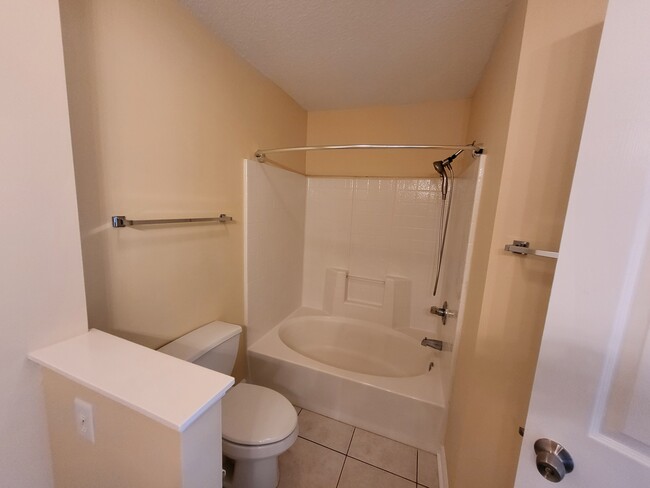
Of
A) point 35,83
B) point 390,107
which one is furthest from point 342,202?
point 35,83

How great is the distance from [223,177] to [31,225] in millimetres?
911

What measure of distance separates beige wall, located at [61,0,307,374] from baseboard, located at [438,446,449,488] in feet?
4.95

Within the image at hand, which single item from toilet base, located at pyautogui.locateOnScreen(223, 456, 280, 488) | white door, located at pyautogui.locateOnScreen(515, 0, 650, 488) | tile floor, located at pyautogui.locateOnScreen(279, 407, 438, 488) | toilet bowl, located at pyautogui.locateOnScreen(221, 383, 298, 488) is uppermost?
white door, located at pyautogui.locateOnScreen(515, 0, 650, 488)

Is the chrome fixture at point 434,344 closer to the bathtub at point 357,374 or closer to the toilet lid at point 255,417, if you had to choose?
the bathtub at point 357,374

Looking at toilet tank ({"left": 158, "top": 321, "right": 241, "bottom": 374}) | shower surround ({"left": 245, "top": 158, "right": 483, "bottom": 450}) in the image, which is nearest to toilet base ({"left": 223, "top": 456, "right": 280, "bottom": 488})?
toilet tank ({"left": 158, "top": 321, "right": 241, "bottom": 374})

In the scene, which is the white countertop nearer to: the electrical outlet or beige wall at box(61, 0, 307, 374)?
the electrical outlet

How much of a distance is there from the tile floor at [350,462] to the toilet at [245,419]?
0.53 feet

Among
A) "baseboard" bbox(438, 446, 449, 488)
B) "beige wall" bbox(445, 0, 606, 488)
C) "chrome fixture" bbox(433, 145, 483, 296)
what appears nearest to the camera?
"beige wall" bbox(445, 0, 606, 488)

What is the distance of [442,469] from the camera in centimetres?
141

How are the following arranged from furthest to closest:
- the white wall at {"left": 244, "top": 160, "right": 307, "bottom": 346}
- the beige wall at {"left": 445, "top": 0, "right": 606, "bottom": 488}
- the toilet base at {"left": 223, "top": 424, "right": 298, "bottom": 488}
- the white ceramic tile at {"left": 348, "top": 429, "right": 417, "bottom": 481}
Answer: the white wall at {"left": 244, "top": 160, "right": 307, "bottom": 346} < the white ceramic tile at {"left": 348, "top": 429, "right": 417, "bottom": 481} < the toilet base at {"left": 223, "top": 424, "right": 298, "bottom": 488} < the beige wall at {"left": 445, "top": 0, "right": 606, "bottom": 488}

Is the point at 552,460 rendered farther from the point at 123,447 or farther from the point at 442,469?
the point at 442,469

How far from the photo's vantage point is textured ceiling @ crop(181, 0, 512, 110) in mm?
1125

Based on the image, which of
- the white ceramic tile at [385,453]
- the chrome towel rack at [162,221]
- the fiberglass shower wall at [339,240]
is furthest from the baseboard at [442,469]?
the chrome towel rack at [162,221]

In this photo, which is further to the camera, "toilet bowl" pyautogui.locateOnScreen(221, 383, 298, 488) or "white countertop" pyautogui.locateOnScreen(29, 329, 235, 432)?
"toilet bowl" pyautogui.locateOnScreen(221, 383, 298, 488)
